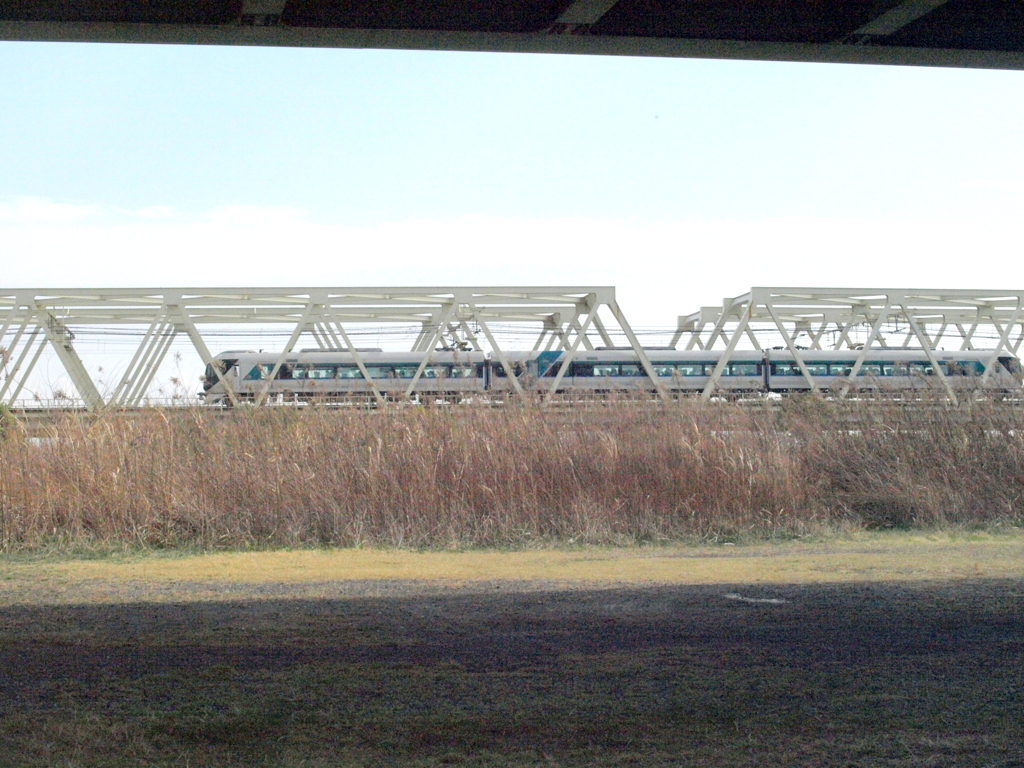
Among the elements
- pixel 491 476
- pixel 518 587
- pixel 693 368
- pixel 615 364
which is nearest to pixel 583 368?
pixel 615 364

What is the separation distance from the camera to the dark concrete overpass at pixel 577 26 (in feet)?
23.8

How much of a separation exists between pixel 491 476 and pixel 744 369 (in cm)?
2502

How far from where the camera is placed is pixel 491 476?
12.9 metres

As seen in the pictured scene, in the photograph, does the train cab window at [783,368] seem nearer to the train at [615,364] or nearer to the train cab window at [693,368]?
the train at [615,364]

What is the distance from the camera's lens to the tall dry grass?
12242 mm

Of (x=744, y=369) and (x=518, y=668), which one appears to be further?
(x=744, y=369)


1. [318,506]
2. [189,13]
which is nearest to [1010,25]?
[189,13]

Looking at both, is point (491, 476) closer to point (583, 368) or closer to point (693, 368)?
point (583, 368)

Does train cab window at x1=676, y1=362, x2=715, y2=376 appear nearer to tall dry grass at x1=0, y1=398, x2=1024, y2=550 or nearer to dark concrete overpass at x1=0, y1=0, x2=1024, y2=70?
tall dry grass at x1=0, y1=398, x2=1024, y2=550

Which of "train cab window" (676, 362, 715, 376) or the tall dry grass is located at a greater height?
"train cab window" (676, 362, 715, 376)

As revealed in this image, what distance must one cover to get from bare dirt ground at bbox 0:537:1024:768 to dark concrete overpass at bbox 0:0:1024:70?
180 inches

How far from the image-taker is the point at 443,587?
8867mm

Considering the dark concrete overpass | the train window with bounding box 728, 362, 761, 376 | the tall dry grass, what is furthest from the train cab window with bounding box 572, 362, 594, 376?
the dark concrete overpass

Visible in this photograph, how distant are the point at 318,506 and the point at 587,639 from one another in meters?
6.55
